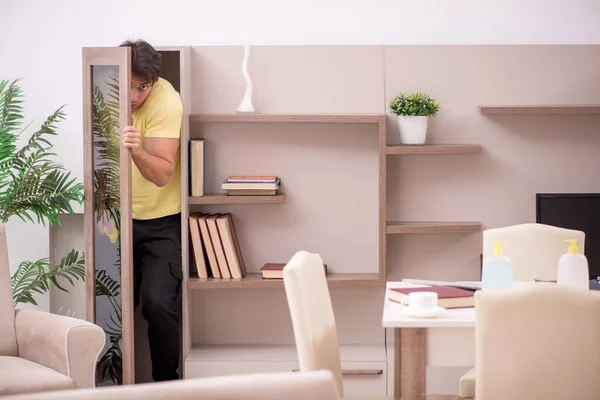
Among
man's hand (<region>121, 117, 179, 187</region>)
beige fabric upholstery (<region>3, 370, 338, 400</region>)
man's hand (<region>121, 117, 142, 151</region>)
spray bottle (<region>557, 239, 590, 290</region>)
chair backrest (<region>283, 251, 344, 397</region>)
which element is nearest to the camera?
beige fabric upholstery (<region>3, 370, 338, 400</region>)

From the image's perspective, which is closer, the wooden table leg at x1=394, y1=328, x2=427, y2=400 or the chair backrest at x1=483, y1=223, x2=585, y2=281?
the wooden table leg at x1=394, y1=328, x2=427, y2=400

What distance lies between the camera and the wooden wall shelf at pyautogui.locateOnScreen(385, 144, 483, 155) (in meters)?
4.01

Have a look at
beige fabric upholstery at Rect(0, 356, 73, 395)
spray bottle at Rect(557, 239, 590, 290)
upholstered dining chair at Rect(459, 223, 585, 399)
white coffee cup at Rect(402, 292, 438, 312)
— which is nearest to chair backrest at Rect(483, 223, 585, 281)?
upholstered dining chair at Rect(459, 223, 585, 399)

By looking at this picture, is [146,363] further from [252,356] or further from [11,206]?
[11,206]

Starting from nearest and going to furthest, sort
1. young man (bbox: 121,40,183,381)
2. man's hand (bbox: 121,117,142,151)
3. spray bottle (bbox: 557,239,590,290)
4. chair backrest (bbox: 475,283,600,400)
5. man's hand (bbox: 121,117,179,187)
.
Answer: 1. chair backrest (bbox: 475,283,600,400)
2. spray bottle (bbox: 557,239,590,290)
3. man's hand (bbox: 121,117,142,151)
4. man's hand (bbox: 121,117,179,187)
5. young man (bbox: 121,40,183,381)

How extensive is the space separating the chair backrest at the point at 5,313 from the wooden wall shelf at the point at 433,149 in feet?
5.85

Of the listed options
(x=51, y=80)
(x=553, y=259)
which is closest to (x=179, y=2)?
(x=51, y=80)

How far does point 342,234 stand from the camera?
424 centimetres

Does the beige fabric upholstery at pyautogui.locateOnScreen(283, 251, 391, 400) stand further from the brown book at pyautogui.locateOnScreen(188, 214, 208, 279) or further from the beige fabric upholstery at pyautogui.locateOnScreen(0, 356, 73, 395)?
the brown book at pyautogui.locateOnScreen(188, 214, 208, 279)

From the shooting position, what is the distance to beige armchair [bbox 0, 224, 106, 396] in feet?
9.81

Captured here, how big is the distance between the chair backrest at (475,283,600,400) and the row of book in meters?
2.03

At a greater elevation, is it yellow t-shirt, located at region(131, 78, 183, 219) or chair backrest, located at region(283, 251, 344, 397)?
yellow t-shirt, located at region(131, 78, 183, 219)

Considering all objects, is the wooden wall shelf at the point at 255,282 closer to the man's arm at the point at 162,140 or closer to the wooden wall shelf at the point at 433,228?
the wooden wall shelf at the point at 433,228

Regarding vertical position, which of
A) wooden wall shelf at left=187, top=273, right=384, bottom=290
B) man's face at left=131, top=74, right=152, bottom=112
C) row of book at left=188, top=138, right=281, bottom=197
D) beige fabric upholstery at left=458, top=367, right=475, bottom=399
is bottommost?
beige fabric upholstery at left=458, top=367, right=475, bottom=399
